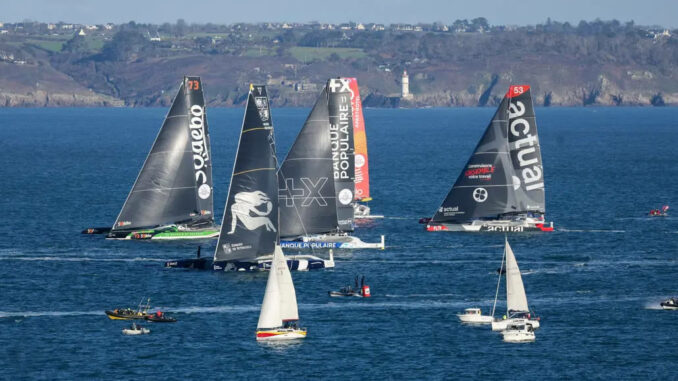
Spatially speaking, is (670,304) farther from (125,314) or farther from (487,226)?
(487,226)

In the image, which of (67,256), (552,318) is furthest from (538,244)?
(67,256)

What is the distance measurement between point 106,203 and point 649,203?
57651 mm

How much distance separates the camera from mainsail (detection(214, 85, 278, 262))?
3455 inches

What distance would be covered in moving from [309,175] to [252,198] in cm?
1046

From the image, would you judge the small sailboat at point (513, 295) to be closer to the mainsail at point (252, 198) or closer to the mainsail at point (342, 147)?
the mainsail at point (252, 198)

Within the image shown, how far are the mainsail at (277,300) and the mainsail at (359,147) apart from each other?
4866cm

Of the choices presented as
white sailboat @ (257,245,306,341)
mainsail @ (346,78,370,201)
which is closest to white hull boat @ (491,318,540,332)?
white sailboat @ (257,245,306,341)

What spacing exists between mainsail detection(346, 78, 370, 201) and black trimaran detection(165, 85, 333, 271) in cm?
2979

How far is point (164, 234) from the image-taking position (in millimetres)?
107250

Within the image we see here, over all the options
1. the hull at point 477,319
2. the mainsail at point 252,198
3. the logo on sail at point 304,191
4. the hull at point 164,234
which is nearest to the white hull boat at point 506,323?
the hull at point 477,319

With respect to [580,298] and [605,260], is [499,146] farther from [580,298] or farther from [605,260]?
[580,298]

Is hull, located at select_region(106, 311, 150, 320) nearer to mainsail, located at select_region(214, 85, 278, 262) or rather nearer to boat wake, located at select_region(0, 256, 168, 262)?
mainsail, located at select_region(214, 85, 278, 262)

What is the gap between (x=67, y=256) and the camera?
9900 cm

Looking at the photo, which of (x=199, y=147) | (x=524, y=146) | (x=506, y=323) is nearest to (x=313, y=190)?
(x=199, y=147)
